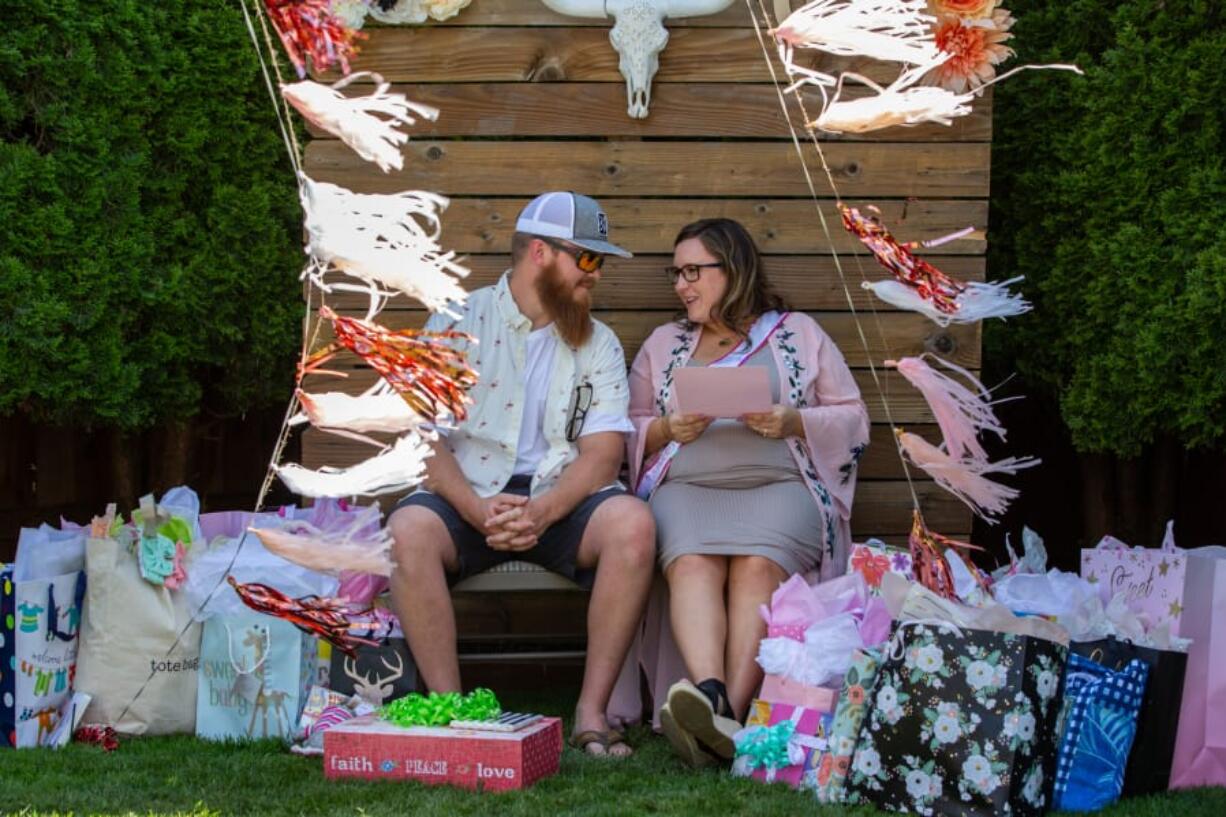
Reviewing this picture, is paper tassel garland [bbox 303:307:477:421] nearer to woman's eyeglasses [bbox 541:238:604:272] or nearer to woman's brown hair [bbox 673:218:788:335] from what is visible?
woman's eyeglasses [bbox 541:238:604:272]

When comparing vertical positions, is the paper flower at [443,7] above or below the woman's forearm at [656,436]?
above

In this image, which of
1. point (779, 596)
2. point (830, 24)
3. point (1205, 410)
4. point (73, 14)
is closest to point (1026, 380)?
point (1205, 410)

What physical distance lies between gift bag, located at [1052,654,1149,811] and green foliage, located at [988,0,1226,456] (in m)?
1.17

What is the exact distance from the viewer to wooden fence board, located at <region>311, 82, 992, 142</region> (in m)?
4.05

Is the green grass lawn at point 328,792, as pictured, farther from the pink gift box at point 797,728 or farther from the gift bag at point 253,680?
the gift bag at point 253,680

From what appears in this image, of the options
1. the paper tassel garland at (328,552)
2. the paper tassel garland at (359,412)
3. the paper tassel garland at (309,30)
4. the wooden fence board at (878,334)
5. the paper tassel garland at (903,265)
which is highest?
the paper tassel garland at (309,30)

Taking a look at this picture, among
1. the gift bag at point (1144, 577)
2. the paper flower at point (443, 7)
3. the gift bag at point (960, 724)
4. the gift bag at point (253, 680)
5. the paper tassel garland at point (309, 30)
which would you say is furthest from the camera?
the paper flower at point (443, 7)

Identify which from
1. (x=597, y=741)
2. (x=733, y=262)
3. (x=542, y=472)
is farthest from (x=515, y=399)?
(x=597, y=741)

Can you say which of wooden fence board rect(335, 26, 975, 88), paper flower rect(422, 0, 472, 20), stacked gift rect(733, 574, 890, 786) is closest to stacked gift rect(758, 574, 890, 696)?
stacked gift rect(733, 574, 890, 786)

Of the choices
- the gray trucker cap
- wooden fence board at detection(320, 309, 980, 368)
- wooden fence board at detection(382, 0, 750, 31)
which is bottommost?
wooden fence board at detection(320, 309, 980, 368)

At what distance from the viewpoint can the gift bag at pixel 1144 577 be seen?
322cm

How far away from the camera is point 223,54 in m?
4.45

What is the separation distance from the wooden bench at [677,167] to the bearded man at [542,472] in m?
0.33

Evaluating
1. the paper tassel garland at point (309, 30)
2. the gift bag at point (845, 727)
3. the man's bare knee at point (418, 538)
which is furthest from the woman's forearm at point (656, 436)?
the paper tassel garland at point (309, 30)
